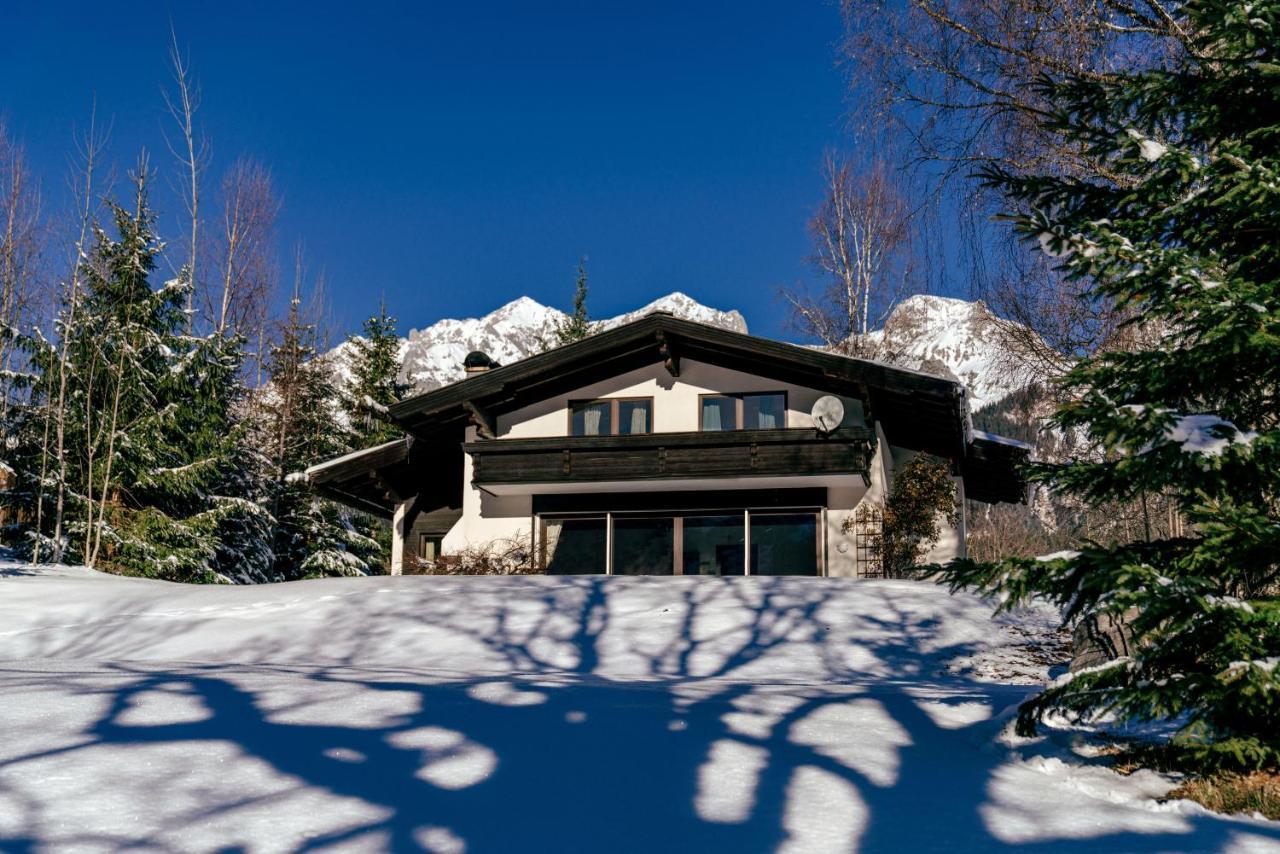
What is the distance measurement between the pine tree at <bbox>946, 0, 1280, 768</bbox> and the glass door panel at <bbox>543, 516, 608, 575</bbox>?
49.5 feet

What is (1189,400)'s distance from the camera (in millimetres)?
5266

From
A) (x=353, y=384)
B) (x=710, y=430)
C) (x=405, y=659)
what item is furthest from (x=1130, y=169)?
(x=353, y=384)

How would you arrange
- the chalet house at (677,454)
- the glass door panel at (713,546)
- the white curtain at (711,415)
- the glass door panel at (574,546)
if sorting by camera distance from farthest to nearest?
the glass door panel at (574,546), the white curtain at (711,415), the glass door panel at (713,546), the chalet house at (677,454)

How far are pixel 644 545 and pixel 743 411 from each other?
11.3 feet

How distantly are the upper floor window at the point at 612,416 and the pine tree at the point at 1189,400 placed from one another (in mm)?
14614

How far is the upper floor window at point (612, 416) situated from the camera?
20062 millimetres

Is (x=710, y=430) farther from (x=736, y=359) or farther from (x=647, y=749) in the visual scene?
(x=647, y=749)

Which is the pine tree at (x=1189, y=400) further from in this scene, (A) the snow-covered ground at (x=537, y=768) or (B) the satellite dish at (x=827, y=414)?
(B) the satellite dish at (x=827, y=414)

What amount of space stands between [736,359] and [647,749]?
1503 cm

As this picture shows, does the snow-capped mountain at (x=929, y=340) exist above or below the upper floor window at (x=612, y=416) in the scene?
above

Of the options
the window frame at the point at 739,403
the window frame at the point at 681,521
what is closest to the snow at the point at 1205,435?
the window frame at the point at 681,521

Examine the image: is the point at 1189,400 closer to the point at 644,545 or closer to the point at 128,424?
the point at 644,545

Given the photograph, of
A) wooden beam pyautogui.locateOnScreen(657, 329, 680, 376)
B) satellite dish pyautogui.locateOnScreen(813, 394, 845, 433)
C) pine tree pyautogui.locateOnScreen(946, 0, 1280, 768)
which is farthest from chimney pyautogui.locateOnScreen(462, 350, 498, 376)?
pine tree pyautogui.locateOnScreen(946, 0, 1280, 768)

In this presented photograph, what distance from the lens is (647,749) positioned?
197 inches
